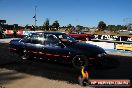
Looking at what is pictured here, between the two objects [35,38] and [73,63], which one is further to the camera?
[35,38]

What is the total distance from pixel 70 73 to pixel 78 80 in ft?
3.65

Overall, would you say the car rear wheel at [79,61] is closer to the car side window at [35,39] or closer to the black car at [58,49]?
the black car at [58,49]

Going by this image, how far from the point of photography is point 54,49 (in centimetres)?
939

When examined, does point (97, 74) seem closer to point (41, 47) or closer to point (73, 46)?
point (73, 46)

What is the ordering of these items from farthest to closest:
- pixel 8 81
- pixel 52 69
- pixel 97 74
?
pixel 52 69 < pixel 97 74 < pixel 8 81

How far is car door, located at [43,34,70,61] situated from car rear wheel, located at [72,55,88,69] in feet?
1.17

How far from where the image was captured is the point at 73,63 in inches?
354

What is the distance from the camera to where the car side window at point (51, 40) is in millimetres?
9484

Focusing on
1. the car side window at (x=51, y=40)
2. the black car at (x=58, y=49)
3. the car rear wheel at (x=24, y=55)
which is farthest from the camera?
the car rear wheel at (x=24, y=55)

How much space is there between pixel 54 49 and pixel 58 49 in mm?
211

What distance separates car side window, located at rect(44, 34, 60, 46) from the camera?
9.48 meters

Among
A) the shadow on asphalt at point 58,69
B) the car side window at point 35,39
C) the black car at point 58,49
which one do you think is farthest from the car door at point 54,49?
the shadow on asphalt at point 58,69

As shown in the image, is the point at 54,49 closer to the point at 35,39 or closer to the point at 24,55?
the point at 35,39

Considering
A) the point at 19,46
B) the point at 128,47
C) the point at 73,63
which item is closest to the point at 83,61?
the point at 73,63
